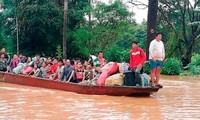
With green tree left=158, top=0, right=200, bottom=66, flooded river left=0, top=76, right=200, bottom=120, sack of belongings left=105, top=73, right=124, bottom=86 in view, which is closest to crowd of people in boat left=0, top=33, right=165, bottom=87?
sack of belongings left=105, top=73, right=124, bottom=86

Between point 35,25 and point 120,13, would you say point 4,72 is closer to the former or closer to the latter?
point 35,25

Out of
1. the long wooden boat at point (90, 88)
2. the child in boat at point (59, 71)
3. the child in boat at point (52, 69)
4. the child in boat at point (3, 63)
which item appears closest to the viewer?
the long wooden boat at point (90, 88)

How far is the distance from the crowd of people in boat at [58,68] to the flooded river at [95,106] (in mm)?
847

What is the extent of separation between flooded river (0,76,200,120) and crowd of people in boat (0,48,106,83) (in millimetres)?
847

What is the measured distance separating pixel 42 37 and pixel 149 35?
990 cm

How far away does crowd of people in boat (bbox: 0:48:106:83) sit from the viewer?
13.2 meters

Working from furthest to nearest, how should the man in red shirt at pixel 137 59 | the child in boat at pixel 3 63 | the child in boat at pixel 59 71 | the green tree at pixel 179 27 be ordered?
1. the green tree at pixel 179 27
2. the child in boat at pixel 3 63
3. the child in boat at pixel 59 71
4. the man in red shirt at pixel 137 59

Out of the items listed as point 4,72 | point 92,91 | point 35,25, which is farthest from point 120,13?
point 92,91

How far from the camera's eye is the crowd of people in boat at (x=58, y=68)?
13.2 m

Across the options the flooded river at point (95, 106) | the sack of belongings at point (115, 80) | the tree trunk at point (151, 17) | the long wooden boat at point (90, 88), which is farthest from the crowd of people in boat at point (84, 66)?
the tree trunk at point (151, 17)

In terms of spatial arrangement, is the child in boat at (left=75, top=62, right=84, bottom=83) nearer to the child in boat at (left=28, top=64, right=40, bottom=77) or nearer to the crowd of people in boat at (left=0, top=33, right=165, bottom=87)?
the crowd of people in boat at (left=0, top=33, right=165, bottom=87)

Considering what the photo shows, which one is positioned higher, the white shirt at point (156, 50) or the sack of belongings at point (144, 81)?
the white shirt at point (156, 50)

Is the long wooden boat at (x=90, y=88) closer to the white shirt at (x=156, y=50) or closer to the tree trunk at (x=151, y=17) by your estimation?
the white shirt at (x=156, y=50)

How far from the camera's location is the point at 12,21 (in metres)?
29.0
